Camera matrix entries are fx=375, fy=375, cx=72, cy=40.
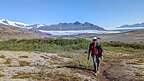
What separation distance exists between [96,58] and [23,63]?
1235cm

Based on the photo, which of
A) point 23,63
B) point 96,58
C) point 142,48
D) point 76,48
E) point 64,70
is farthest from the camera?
point 142,48

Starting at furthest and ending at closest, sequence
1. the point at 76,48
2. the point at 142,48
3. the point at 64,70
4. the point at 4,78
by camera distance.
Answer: the point at 142,48
the point at 76,48
the point at 64,70
the point at 4,78

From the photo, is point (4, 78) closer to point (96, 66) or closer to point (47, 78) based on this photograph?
point (47, 78)

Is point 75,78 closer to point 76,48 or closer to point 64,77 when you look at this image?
point 64,77

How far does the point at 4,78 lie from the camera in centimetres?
2833

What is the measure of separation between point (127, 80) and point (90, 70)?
5.03 m

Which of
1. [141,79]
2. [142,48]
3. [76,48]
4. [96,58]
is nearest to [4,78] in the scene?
[96,58]

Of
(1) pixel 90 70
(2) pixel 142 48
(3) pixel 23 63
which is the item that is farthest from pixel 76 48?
(1) pixel 90 70

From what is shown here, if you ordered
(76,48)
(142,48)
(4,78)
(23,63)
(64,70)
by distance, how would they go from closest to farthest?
(4,78)
(64,70)
(23,63)
(76,48)
(142,48)

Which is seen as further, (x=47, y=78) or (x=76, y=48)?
(x=76, y=48)

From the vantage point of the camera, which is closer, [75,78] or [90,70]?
[75,78]

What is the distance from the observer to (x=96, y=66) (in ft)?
105

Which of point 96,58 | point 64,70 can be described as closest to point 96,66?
point 96,58

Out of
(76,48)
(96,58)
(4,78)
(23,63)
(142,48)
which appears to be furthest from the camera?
(142,48)
